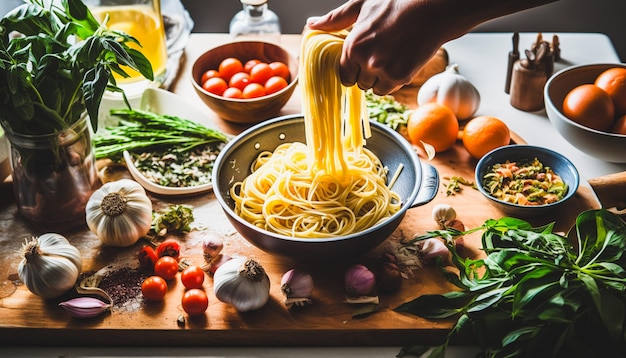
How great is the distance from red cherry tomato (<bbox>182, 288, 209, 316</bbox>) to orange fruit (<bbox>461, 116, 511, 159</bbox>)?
0.98 m

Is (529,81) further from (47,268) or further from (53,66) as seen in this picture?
(47,268)

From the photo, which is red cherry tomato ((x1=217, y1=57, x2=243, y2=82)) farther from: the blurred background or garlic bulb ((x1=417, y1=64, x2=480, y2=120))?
the blurred background

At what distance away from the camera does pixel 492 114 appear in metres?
2.34

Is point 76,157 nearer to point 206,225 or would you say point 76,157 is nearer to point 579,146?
point 206,225

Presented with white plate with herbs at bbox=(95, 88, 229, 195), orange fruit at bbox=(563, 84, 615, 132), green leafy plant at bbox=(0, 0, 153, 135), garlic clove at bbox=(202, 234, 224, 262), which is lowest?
garlic clove at bbox=(202, 234, 224, 262)

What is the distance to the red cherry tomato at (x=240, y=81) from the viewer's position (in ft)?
7.59

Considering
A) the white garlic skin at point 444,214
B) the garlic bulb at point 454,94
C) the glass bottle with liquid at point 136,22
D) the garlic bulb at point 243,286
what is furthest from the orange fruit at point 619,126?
the glass bottle with liquid at point 136,22

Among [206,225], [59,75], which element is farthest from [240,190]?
[59,75]

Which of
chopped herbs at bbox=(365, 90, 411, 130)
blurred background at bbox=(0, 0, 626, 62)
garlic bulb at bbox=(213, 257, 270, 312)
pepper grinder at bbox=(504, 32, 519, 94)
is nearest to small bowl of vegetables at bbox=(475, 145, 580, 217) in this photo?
chopped herbs at bbox=(365, 90, 411, 130)

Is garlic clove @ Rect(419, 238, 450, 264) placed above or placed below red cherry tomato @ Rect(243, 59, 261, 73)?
below

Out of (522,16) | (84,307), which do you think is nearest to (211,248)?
(84,307)

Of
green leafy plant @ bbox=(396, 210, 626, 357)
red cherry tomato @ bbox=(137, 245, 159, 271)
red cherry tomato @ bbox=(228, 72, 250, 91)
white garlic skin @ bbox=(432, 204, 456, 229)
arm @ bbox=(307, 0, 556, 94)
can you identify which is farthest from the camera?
red cherry tomato @ bbox=(228, 72, 250, 91)

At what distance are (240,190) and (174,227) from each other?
217 millimetres

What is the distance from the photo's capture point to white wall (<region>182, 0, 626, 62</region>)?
3.28 meters
